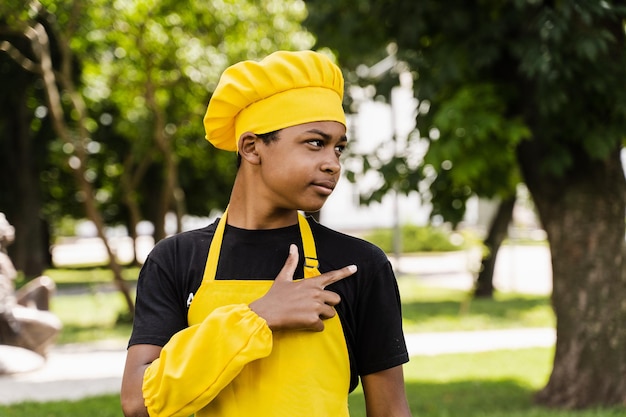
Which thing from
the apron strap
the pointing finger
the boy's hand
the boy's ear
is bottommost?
the boy's hand

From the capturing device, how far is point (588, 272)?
8117 millimetres

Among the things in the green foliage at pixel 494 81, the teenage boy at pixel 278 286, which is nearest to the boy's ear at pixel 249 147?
the teenage boy at pixel 278 286

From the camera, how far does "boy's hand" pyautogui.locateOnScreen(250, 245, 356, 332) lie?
2.01 m

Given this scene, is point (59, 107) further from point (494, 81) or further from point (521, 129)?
point (521, 129)

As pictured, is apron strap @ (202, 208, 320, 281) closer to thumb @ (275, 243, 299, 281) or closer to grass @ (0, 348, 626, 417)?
thumb @ (275, 243, 299, 281)

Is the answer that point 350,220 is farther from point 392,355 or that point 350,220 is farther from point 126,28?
point 392,355

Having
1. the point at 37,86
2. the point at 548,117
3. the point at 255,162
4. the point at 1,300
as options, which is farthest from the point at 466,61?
the point at 37,86

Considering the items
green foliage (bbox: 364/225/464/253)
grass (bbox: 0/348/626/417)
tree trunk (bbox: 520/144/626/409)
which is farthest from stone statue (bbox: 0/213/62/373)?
green foliage (bbox: 364/225/464/253)

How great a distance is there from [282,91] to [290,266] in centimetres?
38

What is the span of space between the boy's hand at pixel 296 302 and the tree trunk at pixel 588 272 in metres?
6.10

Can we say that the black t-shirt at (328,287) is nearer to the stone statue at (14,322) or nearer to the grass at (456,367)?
the grass at (456,367)

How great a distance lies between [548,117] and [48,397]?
223 inches

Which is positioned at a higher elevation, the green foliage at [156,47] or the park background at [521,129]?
the green foliage at [156,47]

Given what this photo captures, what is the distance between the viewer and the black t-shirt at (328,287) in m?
2.17
